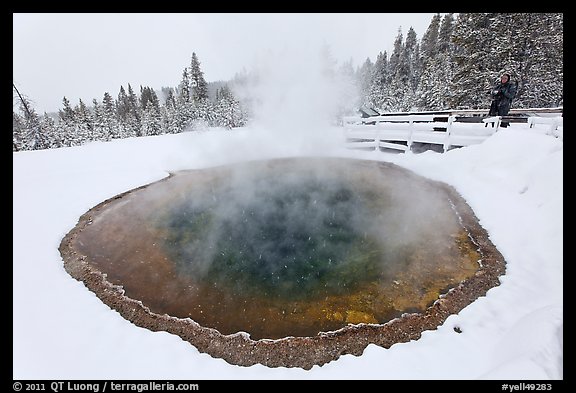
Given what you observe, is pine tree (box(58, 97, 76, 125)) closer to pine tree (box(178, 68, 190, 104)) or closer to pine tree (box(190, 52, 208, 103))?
pine tree (box(178, 68, 190, 104))

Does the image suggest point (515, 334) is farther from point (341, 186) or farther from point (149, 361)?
point (341, 186)

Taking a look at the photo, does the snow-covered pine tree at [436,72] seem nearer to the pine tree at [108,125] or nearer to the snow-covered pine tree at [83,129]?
the pine tree at [108,125]

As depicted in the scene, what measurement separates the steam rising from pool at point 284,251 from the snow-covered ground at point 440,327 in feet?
1.91

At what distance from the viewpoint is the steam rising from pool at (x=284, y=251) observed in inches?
165

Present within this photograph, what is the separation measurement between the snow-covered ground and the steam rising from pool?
582 millimetres

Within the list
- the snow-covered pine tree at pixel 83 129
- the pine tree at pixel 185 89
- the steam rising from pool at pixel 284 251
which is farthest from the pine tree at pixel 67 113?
the steam rising from pool at pixel 284 251

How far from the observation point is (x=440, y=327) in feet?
11.9

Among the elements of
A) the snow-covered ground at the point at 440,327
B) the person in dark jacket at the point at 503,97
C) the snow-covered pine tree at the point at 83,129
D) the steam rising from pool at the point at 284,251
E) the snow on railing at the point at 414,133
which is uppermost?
the person in dark jacket at the point at 503,97

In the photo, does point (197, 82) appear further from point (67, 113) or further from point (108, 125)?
point (67, 113)

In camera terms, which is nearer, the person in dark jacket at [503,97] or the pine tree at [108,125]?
the person in dark jacket at [503,97]

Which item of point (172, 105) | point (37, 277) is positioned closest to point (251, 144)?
point (37, 277)

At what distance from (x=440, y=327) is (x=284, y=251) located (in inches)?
117

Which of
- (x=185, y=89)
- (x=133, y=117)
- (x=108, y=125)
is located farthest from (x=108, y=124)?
(x=185, y=89)

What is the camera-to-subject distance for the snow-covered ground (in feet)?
9.77
